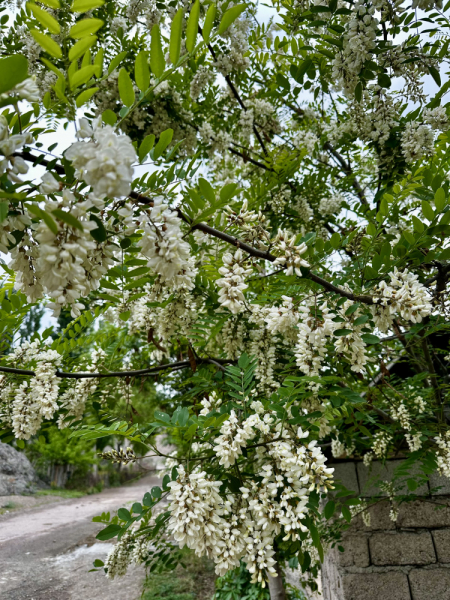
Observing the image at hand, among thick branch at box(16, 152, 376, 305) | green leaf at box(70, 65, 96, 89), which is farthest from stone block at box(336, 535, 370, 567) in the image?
green leaf at box(70, 65, 96, 89)

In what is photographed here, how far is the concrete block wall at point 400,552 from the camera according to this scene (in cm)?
283

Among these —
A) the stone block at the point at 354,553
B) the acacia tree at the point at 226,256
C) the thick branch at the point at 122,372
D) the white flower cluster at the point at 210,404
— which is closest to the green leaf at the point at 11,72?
the acacia tree at the point at 226,256

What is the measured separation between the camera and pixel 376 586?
2.91 metres

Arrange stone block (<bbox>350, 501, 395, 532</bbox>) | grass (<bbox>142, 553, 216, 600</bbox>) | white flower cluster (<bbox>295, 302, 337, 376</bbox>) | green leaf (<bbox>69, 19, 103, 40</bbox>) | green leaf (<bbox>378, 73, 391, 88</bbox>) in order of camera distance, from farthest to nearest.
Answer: grass (<bbox>142, 553, 216, 600</bbox>) < stone block (<bbox>350, 501, 395, 532</bbox>) < green leaf (<bbox>378, 73, 391, 88</bbox>) < white flower cluster (<bbox>295, 302, 337, 376</bbox>) < green leaf (<bbox>69, 19, 103, 40</bbox>)

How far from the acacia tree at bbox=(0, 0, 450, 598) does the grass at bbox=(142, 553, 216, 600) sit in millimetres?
2473

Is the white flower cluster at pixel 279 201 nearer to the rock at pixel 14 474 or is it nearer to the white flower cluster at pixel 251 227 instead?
the white flower cluster at pixel 251 227

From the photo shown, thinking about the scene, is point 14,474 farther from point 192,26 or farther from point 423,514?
point 192,26

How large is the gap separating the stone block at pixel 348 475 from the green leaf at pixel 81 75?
3456 millimetres

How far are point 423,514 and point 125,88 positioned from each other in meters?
3.48

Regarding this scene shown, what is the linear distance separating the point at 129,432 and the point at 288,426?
0.58 meters

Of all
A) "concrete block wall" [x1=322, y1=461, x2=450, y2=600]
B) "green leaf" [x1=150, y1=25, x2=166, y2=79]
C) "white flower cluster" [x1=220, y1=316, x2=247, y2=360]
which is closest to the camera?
"green leaf" [x1=150, y1=25, x2=166, y2=79]

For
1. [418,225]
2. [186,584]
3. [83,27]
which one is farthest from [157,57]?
[186,584]

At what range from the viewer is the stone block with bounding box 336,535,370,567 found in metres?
3.03

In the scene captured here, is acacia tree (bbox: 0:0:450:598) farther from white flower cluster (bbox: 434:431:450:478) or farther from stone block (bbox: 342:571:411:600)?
stone block (bbox: 342:571:411:600)
